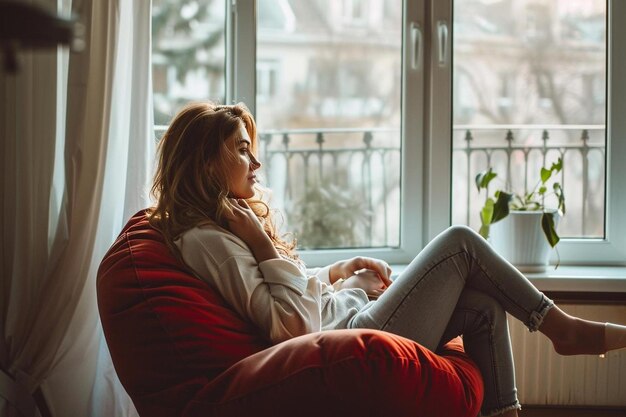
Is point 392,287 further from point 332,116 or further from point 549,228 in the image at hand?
point 332,116

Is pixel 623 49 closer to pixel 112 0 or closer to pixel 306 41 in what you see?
pixel 306 41

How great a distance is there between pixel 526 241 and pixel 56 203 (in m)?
1.55

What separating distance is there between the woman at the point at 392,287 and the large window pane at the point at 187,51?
2.55 feet

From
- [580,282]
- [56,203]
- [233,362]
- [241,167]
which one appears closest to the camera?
[233,362]

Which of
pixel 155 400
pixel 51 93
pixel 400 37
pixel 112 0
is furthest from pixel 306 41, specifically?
pixel 155 400

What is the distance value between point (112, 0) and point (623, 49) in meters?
1.81

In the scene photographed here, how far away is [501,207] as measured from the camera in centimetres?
275

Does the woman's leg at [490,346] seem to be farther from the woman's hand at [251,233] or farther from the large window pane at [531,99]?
the large window pane at [531,99]

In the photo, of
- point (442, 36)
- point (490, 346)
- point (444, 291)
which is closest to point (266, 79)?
point (442, 36)

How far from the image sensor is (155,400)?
5.75 feet

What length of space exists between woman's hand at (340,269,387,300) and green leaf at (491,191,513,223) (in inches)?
22.8

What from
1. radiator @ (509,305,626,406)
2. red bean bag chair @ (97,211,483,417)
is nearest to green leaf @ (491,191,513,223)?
radiator @ (509,305,626,406)

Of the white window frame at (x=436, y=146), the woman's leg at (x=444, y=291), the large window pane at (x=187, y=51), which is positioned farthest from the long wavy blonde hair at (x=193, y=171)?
the white window frame at (x=436, y=146)

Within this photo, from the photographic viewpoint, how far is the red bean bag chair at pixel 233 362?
5.35ft
